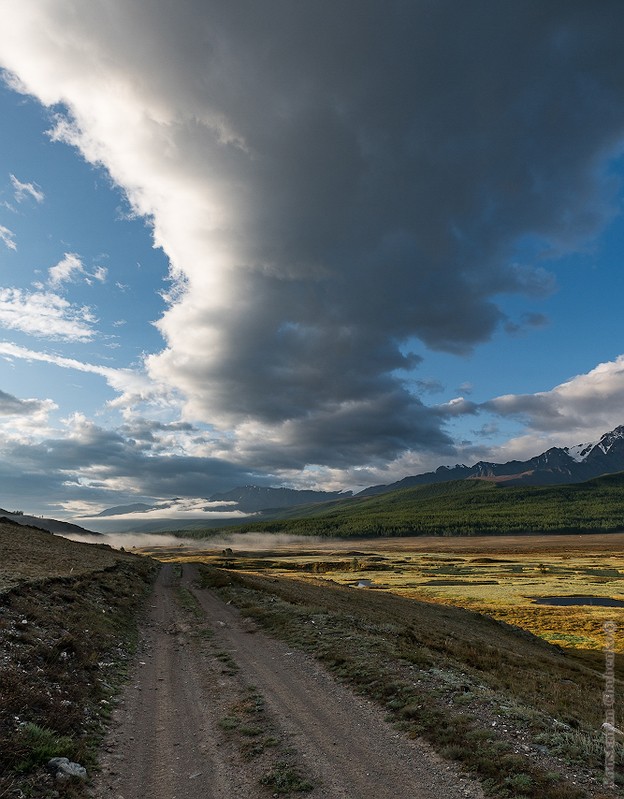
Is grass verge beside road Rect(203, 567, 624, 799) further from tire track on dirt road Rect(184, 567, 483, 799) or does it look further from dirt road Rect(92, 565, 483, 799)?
dirt road Rect(92, 565, 483, 799)

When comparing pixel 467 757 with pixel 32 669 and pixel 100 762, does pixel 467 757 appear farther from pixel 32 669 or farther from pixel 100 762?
pixel 32 669

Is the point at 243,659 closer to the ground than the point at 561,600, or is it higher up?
higher up

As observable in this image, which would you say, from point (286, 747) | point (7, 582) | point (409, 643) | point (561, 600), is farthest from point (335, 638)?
point (561, 600)

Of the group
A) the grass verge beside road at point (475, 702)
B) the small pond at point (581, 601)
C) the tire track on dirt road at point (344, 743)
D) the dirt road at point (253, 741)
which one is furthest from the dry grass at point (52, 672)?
the small pond at point (581, 601)

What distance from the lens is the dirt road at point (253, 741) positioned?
11.3 meters

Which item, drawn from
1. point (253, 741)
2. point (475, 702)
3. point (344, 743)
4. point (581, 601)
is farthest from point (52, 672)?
point (581, 601)

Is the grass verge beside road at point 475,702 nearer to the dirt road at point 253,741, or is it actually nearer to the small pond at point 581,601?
the dirt road at point 253,741

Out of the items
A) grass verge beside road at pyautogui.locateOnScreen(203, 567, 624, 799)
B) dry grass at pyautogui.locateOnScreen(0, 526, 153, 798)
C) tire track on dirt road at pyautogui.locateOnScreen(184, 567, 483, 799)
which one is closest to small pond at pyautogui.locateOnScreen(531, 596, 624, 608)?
grass verge beside road at pyautogui.locateOnScreen(203, 567, 624, 799)

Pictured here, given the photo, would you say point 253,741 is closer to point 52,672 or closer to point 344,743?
point 344,743

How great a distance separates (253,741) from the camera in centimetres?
1369

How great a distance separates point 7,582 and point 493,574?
470 feet

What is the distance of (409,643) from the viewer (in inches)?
1142

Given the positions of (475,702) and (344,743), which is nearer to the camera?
(344,743)

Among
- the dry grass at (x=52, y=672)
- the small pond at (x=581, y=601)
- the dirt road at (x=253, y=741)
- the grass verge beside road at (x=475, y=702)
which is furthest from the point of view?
the small pond at (x=581, y=601)
